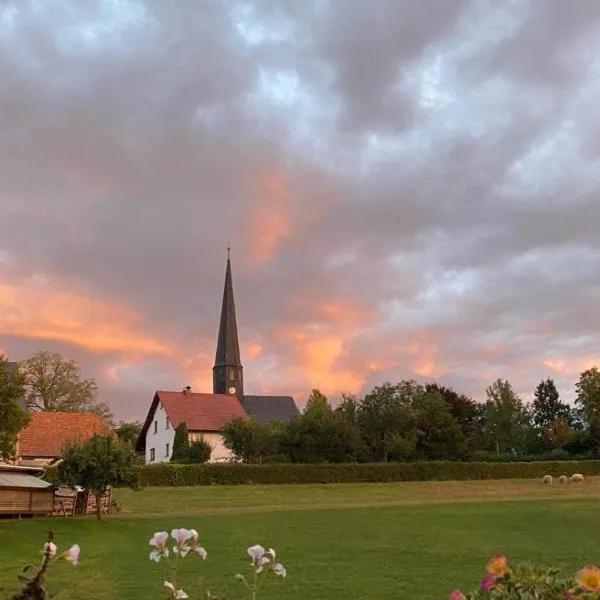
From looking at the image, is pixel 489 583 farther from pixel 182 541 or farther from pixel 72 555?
pixel 72 555

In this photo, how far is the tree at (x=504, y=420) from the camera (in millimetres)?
87125

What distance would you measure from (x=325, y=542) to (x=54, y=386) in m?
56.2

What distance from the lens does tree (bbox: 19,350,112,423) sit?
69688 millimetres

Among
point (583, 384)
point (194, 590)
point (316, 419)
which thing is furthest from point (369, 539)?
point (583, 384)

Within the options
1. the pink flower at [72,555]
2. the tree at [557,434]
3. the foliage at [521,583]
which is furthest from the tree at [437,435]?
the pink flower at [72,555]

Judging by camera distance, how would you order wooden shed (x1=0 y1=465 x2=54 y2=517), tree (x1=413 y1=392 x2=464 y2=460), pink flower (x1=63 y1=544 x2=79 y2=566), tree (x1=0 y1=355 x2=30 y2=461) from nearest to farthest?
1. pink flower (x1=63 y1=544 x2=79 y2=566)
2. tree (x1=0 y1=355 x2=30 y2=461)
3. wooden shed (x1=0 y1=465 x2=54 y2=517)
4. tree (x1=413 y1=392 x2=464 y2=460)

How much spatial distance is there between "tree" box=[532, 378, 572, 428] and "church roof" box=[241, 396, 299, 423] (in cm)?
4161

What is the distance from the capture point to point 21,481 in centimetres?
2948

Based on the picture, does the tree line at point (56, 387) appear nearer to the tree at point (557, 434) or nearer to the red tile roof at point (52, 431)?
the red tile roof at point (52, 431)

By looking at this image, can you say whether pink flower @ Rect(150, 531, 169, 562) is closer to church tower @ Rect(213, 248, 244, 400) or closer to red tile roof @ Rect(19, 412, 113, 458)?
red tile roof @ Rect(19, 412, 113, 458)

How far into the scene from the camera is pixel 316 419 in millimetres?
54125

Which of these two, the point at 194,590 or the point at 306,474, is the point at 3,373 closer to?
the point at 194,590

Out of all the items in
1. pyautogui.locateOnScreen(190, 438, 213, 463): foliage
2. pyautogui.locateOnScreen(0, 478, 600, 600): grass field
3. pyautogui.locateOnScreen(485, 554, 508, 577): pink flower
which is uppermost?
pyautogui.locateOnScreen(190, 438, 213, 463): foliage

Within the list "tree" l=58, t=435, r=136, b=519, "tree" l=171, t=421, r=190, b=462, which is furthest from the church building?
"tree" l=58, t=435, r=136, b=519
